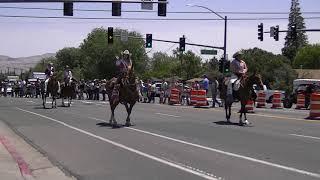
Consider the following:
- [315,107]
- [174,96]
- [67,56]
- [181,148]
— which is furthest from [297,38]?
[181,148]

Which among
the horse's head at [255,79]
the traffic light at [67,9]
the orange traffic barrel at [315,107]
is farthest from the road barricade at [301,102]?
the horse's head at [255,79]

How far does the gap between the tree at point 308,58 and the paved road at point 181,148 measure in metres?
127

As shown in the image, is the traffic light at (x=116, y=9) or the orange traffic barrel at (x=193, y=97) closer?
the orange traffic barrel at (x=193, y=97)

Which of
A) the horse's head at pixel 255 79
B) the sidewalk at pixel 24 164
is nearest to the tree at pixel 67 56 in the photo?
the horse's head at pixel 255 79

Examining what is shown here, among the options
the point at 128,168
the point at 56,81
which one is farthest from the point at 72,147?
the point at 56,81

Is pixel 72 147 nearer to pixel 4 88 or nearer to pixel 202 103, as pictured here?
pixel 202 103

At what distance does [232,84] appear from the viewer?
2162 centimetres

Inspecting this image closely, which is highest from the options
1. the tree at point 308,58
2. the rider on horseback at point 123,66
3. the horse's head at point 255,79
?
the tree at point 308,58

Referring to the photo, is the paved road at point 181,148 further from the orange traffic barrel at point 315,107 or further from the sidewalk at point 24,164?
the orange traffic barrel at point 315,107

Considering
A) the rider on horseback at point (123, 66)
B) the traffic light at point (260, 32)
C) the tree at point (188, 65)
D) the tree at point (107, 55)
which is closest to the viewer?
the rider on horseback at point (123, 66)

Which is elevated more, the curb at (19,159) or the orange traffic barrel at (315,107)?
the orange traffic barrel at (315,107)

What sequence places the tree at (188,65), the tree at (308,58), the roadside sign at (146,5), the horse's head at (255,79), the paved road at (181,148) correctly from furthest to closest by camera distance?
the tree at (308,58) < the tree at (188,65) < the roadside sign at (146,5) < the horse's head at (255,79) < the paved road at (181,148)

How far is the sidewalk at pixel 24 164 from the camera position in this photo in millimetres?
11406

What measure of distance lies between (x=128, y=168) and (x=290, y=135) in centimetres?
704
